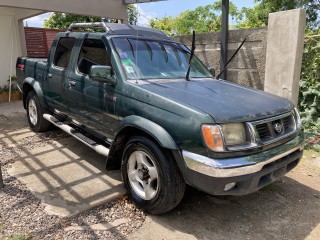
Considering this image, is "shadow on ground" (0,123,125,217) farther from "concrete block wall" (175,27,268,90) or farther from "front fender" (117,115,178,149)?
"concrete block wall" (175,27,268,90)

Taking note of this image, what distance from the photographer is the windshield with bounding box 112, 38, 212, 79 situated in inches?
147

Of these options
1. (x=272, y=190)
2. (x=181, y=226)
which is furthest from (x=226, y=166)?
(x=272, y=190)

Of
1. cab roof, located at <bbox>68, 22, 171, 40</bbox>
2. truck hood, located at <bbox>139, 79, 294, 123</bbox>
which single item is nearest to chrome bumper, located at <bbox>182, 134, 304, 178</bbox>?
truck hood, located at <bbox>139, 79, 294, 123</bbox>

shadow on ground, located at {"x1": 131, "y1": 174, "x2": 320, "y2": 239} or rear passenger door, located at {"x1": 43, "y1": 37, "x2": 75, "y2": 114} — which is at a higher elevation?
rear passenger door, located at {"x1": 43, "y1": 37, "x2": 75, "y2": 114}

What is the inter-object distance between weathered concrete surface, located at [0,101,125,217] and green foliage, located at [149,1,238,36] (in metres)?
16.4

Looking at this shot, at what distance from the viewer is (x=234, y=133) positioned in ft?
9.24

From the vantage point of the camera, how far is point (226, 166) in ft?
8.77

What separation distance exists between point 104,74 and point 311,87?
441 cm

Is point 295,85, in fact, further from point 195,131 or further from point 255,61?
point 195,131

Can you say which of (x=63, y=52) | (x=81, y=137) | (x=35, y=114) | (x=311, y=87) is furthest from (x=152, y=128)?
(x=311, y=87)

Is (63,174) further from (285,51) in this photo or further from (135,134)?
(285,51)

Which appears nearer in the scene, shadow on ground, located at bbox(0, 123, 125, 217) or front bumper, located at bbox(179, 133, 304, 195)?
front bumper, located at bbox(179, 133, 304, 195)

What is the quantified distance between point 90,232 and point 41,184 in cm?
126

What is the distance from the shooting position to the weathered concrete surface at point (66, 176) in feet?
11.6
